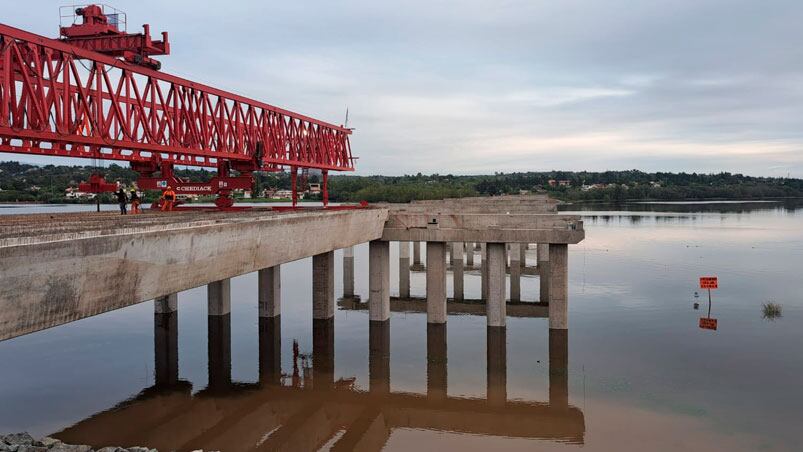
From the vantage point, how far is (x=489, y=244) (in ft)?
84.5

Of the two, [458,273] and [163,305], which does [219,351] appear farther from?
[458,273]

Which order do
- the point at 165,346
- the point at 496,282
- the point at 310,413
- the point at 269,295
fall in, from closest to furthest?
1. the point at 310,413
2. the point at 165,346
3. the point at 496,282
4. the point at 269,295

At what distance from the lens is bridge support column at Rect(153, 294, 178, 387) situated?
68.8 ft

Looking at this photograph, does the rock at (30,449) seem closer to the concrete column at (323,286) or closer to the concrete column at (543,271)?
the concrete column at (323,286)

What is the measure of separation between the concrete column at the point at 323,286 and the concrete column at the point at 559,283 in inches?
363

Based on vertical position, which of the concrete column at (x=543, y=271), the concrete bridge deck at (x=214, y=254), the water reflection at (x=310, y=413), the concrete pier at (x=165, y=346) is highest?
the concrete bridge deck at (x=214, y=254)

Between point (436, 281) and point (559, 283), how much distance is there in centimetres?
497

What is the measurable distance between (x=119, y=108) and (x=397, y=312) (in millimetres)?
15535

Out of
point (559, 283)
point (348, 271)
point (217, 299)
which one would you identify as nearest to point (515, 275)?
point (348, 271)

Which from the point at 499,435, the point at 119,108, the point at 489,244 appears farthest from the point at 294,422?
the point at 119,108

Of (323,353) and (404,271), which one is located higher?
(404,271)

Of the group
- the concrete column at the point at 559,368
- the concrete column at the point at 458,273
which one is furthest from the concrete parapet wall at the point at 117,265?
the concrete column at the point at 458,273

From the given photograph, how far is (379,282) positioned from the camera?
2708cm

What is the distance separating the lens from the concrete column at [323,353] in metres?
20.9
